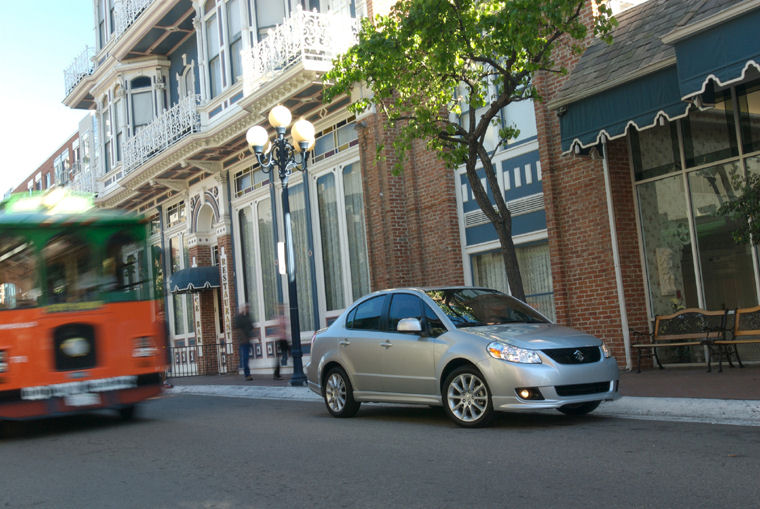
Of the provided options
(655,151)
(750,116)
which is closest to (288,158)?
(655,151)

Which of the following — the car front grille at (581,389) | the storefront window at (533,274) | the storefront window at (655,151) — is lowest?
the car front grille at (581,389)

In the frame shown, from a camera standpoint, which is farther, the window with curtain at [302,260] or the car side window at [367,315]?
the window with curtain at [302,260]

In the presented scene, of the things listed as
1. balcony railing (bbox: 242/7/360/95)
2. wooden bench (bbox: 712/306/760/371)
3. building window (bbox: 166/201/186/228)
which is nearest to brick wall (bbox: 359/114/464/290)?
balcony railing (bbox: 242/7/360/95)

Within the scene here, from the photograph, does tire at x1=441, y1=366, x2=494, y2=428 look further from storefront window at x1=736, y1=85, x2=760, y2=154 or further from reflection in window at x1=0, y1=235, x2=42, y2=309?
storefront window at x1=736, y1=85, x2=760, y2=154

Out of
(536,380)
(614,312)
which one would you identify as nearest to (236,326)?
(614,312)

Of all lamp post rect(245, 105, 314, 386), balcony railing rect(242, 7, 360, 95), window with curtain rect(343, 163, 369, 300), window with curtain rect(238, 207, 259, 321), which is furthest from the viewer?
window with curtain rect(238, 207, 259, 321)

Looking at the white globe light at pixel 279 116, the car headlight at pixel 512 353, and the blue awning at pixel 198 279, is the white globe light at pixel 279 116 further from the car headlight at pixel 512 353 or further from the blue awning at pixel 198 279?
the blue awning at pixel 198 279

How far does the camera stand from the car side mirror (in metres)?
9.13

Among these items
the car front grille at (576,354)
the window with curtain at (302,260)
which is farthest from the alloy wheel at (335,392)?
the window with curtain at (302,260)

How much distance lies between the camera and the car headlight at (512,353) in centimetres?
824

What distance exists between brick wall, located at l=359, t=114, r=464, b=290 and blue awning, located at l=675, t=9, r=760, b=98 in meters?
6.89

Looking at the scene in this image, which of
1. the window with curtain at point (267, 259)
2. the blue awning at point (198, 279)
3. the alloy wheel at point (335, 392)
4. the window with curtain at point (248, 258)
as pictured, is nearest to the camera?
the alloy wheel at point (335, 392)

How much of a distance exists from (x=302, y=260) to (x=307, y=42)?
6.02 meters

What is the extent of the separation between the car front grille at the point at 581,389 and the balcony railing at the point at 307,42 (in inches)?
430
